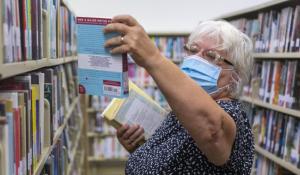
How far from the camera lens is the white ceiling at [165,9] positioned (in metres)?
3.94

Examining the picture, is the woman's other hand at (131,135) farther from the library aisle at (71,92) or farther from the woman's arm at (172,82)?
the woman's arm at (172,82)

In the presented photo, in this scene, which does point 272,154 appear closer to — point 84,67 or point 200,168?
point 200,168

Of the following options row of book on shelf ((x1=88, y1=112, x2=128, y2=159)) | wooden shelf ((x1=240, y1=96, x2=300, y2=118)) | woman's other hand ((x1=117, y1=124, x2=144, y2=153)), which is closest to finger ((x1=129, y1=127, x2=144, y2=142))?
woman's other hand ((x1=117, y1=124, x2=144, y2=153))

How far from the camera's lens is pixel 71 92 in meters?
2.42

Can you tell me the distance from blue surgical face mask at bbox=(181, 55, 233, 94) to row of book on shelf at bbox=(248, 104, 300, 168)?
0.96 meters

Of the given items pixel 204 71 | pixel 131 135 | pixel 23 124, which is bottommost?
pixel 131 135

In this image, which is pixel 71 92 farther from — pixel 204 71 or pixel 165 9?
pixel 165 9

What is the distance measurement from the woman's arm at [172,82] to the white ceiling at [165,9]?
3130 millimetres

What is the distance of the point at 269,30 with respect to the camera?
232cm

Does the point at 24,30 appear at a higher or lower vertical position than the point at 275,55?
higher

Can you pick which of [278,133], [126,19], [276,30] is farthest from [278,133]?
[126,19]

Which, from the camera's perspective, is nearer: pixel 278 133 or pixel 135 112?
pixel 135 112

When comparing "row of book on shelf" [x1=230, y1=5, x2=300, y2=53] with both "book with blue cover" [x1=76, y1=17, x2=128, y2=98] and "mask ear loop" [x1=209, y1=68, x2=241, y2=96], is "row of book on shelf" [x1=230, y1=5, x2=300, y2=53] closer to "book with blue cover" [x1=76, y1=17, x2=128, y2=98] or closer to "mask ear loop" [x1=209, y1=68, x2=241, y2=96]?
"mask ear loop" [x1=209, y1=68, x2=241, y2=96]

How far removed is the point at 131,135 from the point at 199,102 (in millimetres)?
791
